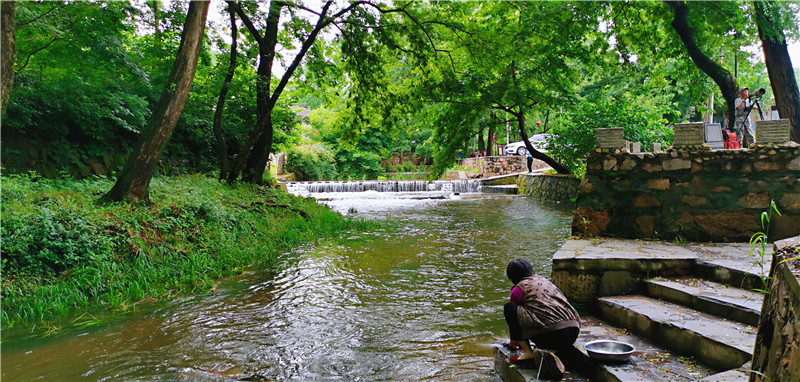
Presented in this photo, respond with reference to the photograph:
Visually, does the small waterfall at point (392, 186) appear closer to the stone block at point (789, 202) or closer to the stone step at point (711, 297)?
the stone block at point (789, 202)

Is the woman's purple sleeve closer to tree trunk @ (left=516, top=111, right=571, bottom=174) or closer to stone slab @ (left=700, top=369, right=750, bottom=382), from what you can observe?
stone slab @ (left=700, top=369, right=750, bottom=382)

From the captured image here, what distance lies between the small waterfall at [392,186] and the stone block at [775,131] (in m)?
16.3

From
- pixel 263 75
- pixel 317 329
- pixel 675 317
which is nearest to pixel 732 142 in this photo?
pixel 675 317

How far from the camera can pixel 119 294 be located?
5320 millimetres

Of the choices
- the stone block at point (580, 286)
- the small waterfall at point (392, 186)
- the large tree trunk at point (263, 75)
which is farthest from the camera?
the small waterfall at point (392, 186)

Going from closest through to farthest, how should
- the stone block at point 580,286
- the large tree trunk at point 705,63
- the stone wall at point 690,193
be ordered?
the stone block at point 580,286 < the stone wall at point 690,193 < the large tree trunk at point 705,63

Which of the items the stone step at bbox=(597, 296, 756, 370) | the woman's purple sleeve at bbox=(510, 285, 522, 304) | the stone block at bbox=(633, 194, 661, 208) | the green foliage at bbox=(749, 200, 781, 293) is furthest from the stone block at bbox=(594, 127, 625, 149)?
the woman's purple sleeve at bbox=(510, 285, 522, 304)

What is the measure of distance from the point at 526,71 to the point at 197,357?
459 inches

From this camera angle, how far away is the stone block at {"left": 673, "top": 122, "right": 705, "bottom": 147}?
6016 mm

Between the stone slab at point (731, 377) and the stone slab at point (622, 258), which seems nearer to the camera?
the stone slab at point (731, 377)

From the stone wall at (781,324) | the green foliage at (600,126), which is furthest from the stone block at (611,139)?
the green foliage at (600,126)

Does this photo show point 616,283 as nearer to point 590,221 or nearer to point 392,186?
point 590,221

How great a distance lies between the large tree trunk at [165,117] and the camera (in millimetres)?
7148

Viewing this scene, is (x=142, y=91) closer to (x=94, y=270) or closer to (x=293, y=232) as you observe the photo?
(x=293, y=232)
